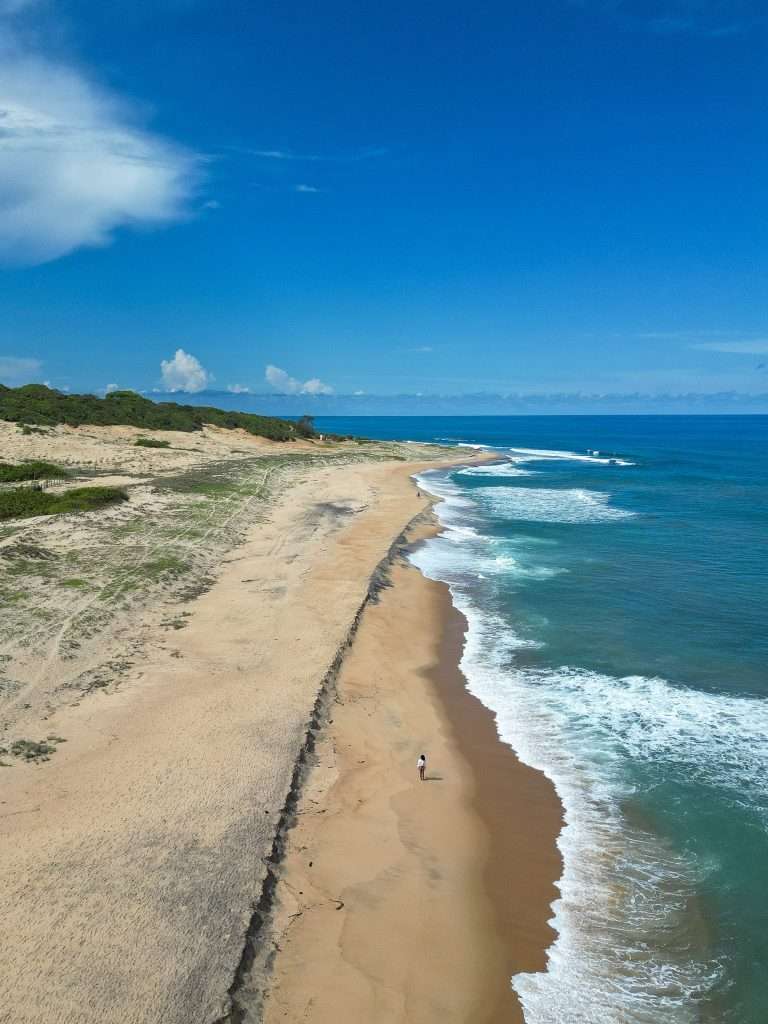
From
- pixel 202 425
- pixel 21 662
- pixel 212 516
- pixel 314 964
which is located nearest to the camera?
pixel 314 964

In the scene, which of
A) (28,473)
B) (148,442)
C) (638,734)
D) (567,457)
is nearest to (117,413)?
(148,442)

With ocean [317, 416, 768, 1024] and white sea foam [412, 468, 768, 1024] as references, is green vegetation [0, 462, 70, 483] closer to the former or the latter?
ocean [317, 416, 768, 1024]

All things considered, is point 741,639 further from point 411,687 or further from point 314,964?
point 314,964

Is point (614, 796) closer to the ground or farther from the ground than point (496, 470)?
closer to the ground

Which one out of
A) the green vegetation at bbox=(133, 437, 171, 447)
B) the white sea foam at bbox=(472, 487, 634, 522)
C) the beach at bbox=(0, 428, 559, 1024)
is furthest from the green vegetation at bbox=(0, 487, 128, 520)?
the green vegetation at bbox=(133, 437, 171, 447)

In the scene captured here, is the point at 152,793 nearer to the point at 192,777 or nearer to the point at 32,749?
the point at 192,777

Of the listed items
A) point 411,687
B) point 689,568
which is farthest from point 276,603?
point 689,568

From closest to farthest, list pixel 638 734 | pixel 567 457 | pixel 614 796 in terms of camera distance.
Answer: pixel 614 796 < pixel 638 734 < pixel 567 457
